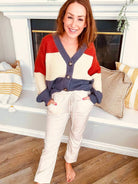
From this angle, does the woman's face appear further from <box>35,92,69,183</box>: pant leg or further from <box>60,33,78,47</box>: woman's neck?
<box>35,92,69,183</box>: pant leg

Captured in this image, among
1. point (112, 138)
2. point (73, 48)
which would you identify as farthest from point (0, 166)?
point (73, 48)

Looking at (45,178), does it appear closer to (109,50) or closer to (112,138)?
(112,138)

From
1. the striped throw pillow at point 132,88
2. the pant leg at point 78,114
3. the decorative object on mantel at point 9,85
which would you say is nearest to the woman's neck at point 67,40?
the pant leg at point 78,114

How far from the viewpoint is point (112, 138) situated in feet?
5.15

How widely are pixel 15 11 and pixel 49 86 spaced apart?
0.90m

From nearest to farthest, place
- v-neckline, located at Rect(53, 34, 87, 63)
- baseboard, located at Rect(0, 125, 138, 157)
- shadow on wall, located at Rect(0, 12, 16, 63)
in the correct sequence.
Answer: v-neckline, located at Rect(53, 34, 87, 63)
baseboard, located at Rect(0, 125, 138, 157)
shadow on wall, located at Rect(0, 12, 16, 63)

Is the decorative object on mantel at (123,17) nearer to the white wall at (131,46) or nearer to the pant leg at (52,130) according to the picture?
the white wall at (131,46)

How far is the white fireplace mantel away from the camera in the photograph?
1.36 m

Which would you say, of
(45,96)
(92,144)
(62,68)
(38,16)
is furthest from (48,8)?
(92,144)

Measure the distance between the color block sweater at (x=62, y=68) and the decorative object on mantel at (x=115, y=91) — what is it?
0.28 meters

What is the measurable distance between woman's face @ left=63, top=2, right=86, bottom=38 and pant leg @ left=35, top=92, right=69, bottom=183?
397mm

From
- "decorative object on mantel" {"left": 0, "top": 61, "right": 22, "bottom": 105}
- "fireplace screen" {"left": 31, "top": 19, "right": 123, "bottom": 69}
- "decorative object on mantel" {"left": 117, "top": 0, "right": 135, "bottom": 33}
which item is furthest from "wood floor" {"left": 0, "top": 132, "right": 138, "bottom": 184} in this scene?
"decorative object on mantel" {"left": 117, "top": 0, "right": 135, "bottom": 33}

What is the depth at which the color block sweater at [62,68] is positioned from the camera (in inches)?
41.3

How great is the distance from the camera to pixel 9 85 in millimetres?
1633
